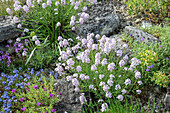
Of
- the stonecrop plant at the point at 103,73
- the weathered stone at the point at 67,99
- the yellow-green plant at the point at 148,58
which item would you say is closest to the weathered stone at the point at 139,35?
the yellow-green plant at the point at 148,58

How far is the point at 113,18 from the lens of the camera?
5.14 meters

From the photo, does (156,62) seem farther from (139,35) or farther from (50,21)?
(50,21)

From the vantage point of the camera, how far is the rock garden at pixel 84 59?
3.10m

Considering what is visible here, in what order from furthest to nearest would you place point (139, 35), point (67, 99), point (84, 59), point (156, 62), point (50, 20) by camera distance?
point (50, 20)
point (139, 35)
point (156, 62)
point (67, 99)
point (84, 59)

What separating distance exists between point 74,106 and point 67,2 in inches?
121

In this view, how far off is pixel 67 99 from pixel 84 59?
81 cm

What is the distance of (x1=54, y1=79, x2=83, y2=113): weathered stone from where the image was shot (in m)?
3.08

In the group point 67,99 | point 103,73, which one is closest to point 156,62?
point 103,73

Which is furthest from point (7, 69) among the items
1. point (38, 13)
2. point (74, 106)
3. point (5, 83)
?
point (74, 106)

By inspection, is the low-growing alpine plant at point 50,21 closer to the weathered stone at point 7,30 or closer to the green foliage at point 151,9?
the weathered stone at point 7,30

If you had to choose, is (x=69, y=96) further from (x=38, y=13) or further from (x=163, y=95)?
(x=38, y=13)

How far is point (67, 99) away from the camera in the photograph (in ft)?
10.6

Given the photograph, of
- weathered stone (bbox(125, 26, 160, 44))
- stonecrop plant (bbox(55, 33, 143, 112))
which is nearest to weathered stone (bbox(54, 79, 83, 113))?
stonecrop plant (bbox(55, 33, 143, 112))

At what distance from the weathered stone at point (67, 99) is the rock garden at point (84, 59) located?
0.7 inches
